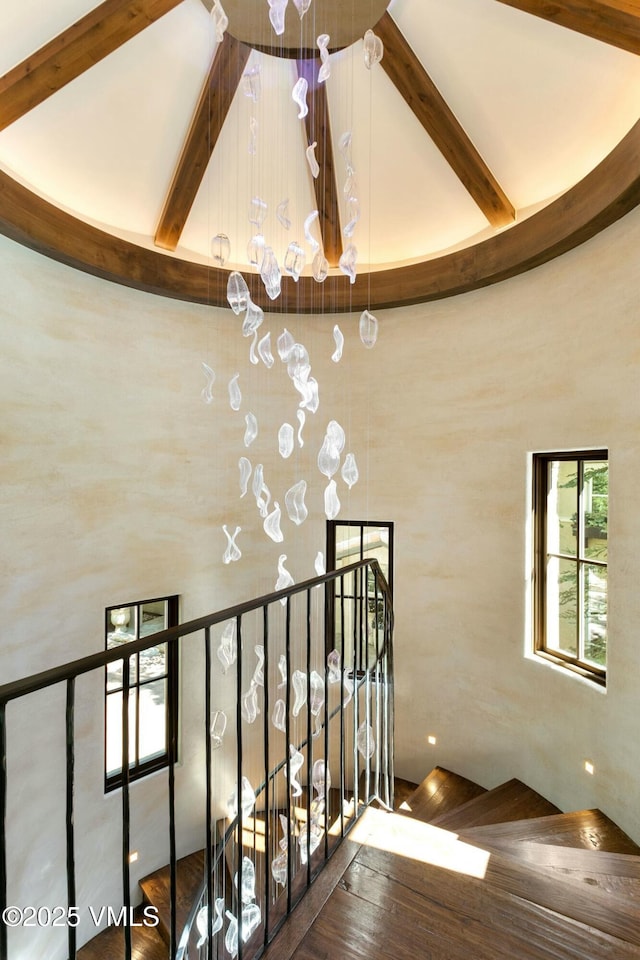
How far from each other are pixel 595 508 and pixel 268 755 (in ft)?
8.34

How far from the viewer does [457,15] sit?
2697 millimetres

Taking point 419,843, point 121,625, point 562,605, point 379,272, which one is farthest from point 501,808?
point 379,272

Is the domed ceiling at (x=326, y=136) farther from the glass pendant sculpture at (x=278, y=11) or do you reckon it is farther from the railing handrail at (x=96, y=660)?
the railing handrail at (x=96, y=660)

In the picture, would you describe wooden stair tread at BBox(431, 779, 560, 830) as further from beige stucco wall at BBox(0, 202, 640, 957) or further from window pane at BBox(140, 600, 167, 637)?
window pane at BBox(140, 600, 167, 637)

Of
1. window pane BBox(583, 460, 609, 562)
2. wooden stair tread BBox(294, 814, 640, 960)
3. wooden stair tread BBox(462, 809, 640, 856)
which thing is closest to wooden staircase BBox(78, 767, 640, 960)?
wooden stair tread BBox(294, 814, 640, 960)

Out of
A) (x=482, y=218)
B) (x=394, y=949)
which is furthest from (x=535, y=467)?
(x=394, y=949)

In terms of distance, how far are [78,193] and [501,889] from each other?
4.50 metres

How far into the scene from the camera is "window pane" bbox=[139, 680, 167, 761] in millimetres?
4066

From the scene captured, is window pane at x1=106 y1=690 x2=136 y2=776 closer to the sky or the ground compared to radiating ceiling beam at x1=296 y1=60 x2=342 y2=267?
closer to the ground

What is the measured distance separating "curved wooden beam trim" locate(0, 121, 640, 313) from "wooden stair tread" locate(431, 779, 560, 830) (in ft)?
11.9

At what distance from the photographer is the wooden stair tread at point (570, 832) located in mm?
2469

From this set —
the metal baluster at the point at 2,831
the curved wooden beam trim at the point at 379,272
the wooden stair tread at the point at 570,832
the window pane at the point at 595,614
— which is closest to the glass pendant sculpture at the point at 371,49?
the curved wooden beam trim at the point at 379,272

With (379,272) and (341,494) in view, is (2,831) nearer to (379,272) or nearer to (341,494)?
(341,494)

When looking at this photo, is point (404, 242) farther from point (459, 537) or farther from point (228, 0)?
point (459, 537)
